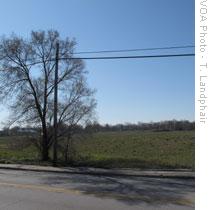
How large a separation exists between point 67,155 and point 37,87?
3.92 m

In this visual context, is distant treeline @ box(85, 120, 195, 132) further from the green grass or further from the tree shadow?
the tree shadow

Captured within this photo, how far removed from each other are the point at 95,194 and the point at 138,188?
1.84 m

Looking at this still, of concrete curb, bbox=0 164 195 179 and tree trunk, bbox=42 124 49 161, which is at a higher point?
tree trunk, bbox=42 124 49 161

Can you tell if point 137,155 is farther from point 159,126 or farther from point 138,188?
point 159,126

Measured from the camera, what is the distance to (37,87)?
24.8 meters

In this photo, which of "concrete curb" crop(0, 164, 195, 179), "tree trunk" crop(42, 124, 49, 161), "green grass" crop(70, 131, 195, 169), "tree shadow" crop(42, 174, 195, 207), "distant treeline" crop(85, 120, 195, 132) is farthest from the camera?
"distant treeline" crop(85, 120, 195, 132)

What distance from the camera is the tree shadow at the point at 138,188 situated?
10383 mm

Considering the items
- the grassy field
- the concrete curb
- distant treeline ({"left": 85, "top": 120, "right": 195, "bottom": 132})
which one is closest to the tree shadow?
the concrete curb

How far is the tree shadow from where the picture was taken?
10383 millimetres

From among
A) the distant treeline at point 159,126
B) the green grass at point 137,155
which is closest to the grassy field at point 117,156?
the green grass at point 137,155

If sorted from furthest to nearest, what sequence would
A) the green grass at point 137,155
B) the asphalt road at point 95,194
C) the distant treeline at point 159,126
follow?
1. the distant treeline at point 159,126
2. the green grass at point 137,155
3. the asphalt road at point 95,194

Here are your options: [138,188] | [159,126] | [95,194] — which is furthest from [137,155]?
[159,126]

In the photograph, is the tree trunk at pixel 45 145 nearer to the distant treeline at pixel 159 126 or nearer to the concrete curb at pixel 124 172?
the concrete curb at pixel 124 172
